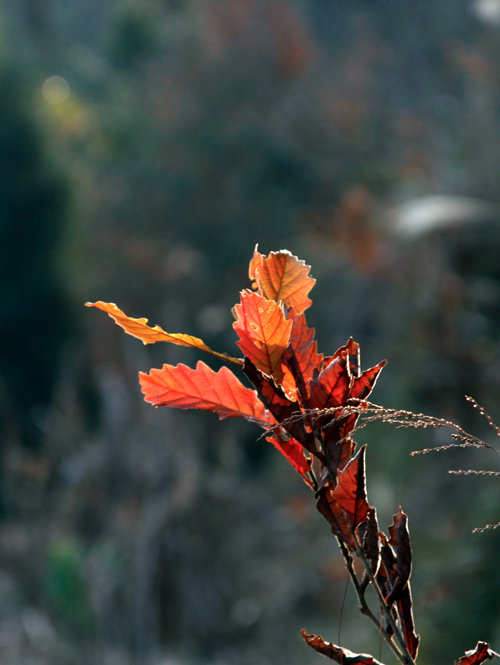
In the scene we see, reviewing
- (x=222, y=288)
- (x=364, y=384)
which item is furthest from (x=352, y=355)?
(x=222, y=288)

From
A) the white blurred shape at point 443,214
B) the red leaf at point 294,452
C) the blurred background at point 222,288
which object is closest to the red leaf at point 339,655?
the red leaf at point 294,452

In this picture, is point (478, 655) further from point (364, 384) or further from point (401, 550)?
point (364, 384)

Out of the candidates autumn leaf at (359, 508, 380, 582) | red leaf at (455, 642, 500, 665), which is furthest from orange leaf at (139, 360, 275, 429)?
red leaf at (455, 642, 500, 665)

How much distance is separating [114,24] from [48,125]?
3938 mm

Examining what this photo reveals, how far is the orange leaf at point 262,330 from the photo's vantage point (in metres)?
0.59

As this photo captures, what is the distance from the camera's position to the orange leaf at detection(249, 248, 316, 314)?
62 centimetres

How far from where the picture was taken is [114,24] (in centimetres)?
1219

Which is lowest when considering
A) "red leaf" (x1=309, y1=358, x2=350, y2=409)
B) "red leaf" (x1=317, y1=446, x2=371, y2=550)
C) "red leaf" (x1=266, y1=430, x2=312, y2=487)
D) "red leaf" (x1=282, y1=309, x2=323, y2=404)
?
"red leaf" (x1=317, y1=446, x2=371, y2=550)

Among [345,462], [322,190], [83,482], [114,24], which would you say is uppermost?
[114,24]

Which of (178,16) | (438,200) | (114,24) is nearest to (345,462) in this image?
(438,200)

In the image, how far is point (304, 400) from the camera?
614 mm

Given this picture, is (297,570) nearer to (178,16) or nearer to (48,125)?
(48,125)

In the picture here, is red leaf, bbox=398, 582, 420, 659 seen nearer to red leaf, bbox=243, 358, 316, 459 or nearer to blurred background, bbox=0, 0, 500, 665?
red leaf, bbox=243, 358, 316, 459

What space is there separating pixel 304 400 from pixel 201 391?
0.26 ft
